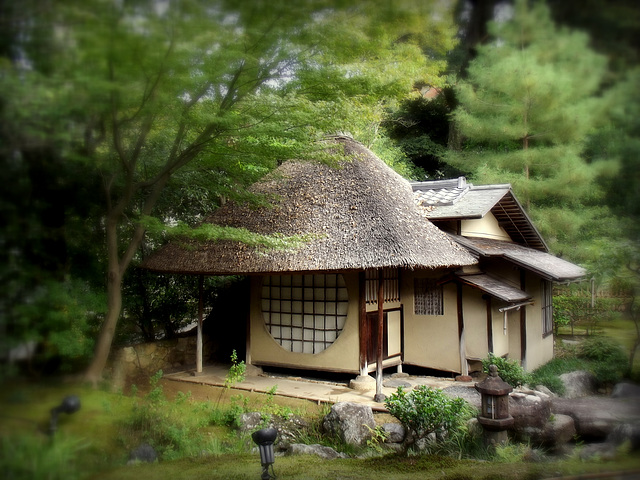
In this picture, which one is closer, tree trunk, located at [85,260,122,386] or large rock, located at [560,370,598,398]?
tree trunk, located at [85,260,122,386]

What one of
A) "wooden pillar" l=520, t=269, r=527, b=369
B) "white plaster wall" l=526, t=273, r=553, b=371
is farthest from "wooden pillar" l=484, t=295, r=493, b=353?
"white plaster wall" l=526, t=273, r=553, b=371

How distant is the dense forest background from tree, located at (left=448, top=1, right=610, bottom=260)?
0.04 feet

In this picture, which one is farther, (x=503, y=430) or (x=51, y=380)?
(x=503, y=430)

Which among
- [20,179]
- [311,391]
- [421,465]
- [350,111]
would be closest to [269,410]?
[311,391]

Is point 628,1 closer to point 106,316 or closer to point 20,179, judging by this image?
point 20,179

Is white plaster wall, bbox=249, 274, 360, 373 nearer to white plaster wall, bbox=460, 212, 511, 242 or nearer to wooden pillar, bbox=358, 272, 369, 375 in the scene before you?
wooden pillar, bbox=358, 272, 369, 375

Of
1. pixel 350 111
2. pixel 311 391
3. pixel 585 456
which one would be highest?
pixel 350 111

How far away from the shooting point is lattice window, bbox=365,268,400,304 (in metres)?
7.62

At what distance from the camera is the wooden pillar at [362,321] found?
725 cm

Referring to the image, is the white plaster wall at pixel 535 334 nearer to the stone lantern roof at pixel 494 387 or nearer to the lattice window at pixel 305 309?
the lattice window at pixel 305 309

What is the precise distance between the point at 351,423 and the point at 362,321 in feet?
7.25

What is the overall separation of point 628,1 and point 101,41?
6.53 feet

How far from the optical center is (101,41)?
5.32 ft

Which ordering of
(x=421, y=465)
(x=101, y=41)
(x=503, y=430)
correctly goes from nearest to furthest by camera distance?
(x=101, y=41), (x=421, y=465), (x=503, y=430)
